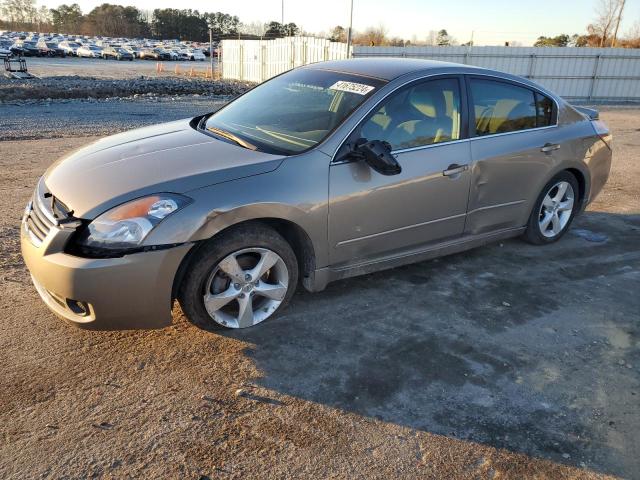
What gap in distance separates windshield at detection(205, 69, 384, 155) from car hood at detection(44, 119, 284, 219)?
0.27m

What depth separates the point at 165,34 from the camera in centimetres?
11200

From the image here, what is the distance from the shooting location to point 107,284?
296cm

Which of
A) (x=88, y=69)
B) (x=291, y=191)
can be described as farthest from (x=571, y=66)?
(x=88, y=69)

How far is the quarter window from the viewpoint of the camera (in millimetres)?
4445

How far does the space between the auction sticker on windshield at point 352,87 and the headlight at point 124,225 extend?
1.72 m

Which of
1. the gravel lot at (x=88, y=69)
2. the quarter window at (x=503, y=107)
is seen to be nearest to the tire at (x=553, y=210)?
the quarter window at (x=503, y=107)

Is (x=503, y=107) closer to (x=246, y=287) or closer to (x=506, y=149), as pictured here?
(x=506, y=149)

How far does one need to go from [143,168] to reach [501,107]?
9.95 feet

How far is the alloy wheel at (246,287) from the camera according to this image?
11.0 feet

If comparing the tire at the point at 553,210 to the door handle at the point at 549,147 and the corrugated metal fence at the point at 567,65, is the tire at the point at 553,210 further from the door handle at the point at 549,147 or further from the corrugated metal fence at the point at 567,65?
the corrugated metal fence at the point at 567,65

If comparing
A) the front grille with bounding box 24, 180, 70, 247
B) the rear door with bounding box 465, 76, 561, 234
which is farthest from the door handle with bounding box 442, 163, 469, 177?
the front grille with bounding box 24, 180, 70, 247

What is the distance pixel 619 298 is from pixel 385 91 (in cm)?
250

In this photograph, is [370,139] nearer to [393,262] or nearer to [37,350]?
[393,262]

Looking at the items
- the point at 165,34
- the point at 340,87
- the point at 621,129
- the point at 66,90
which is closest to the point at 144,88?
the point at 66,90
